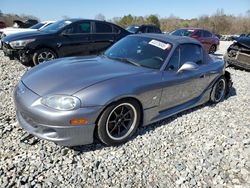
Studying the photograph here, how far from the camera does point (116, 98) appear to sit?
293cm

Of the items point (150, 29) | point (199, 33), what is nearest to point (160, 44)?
point (199, 33)

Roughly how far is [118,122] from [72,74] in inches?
34.2

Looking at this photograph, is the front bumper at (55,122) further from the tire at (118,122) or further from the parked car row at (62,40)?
the parked car row at (62,40)

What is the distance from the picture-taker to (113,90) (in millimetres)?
2930

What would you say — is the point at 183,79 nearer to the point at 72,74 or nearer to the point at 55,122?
the point at 72,74

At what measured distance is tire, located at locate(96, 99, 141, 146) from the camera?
2.95 m

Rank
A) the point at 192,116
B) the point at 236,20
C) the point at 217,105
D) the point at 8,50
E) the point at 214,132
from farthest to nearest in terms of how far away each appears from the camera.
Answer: the point at 236,20 → the point at 8,50 → the point at 217,105 → the point at 192,116 → the point at 214,132

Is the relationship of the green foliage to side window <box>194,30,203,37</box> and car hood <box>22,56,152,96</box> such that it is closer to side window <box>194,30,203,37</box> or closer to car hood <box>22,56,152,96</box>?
side window <box>194,30,203,37</box>

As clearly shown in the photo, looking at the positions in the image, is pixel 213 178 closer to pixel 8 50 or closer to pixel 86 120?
pixel 86 120

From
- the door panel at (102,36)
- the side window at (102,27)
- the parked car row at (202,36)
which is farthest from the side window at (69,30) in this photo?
the parked car row at (202,36)

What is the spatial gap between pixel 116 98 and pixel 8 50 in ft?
16.0

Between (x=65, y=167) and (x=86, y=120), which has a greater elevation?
(x=86, y=120)

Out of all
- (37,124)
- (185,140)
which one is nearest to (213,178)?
(185,140)

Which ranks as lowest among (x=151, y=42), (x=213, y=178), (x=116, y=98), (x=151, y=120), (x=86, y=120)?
(x=213, y=178)
